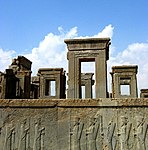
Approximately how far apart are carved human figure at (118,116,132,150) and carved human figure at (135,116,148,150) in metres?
0.16

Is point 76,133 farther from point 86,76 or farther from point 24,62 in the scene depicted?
point 86,76

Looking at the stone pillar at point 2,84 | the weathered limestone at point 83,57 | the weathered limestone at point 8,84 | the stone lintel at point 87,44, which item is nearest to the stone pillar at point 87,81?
the weathered limestone at point 8,84

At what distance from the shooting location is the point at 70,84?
A: 10.5 m

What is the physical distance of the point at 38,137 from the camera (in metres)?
5.57

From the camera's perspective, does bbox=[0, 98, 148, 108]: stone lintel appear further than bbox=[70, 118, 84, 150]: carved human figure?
Yes

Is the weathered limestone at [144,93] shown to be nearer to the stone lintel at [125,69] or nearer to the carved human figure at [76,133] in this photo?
the stone lintel at [125,69]

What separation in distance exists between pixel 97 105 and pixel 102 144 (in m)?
0.73

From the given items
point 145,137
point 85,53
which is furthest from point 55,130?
point 85,53

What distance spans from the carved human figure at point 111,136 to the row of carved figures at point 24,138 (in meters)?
1.25

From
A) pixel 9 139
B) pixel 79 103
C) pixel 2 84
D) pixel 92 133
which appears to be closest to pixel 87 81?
pixel 2 84

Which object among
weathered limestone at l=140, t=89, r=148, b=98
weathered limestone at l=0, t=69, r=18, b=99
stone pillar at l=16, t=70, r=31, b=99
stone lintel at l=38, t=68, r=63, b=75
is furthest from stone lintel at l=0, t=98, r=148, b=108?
weathered limestone at l=140, t=89, r=148, b=98

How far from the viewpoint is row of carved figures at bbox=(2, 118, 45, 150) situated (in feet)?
18.3

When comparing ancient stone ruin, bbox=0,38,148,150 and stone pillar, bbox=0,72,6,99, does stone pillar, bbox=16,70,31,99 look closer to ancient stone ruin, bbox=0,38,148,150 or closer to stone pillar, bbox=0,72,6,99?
stone pillar, bbox=0,72,6,99

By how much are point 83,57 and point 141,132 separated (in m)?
5.72
